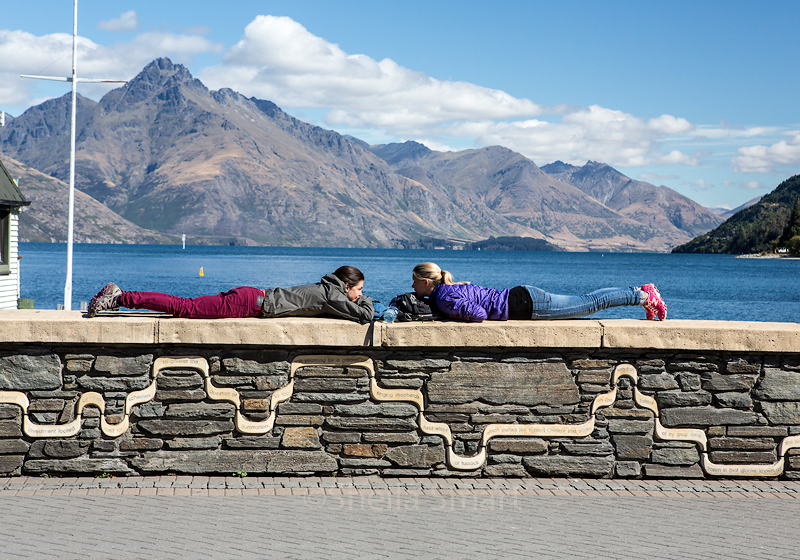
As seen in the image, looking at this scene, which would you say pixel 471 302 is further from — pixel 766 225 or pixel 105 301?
pixel 766 225

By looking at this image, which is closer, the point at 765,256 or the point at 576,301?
the point at 576,301

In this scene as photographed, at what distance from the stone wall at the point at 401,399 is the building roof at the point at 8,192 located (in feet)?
A: 62.6

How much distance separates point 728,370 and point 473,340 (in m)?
1.90

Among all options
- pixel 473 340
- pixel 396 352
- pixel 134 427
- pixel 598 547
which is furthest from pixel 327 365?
pixel 598 547

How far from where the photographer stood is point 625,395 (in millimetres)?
5266

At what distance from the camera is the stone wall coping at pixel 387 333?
492 centimetres

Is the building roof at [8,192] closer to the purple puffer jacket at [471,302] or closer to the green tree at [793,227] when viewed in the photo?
the purple puffer jacket at [471,302]

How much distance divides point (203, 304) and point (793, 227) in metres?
164

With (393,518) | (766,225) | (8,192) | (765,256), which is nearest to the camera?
(393,518)

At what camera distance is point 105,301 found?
201 inches

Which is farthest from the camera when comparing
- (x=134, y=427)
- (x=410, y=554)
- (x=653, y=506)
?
(x=134, y=427)

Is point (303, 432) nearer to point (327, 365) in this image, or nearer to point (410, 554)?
point (327, 365)

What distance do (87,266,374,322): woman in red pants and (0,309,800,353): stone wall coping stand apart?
9 centimetres

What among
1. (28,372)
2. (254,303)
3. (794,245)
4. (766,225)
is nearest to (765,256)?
(766,225)
